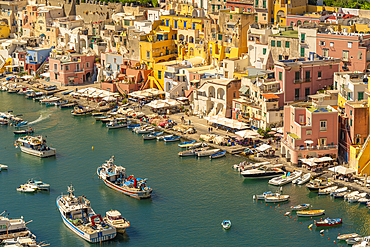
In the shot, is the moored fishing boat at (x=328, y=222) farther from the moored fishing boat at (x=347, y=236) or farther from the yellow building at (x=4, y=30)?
the yellow building at (x=4, y=30)

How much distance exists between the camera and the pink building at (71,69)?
374ft

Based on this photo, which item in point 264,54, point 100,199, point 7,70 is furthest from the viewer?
point 7,70

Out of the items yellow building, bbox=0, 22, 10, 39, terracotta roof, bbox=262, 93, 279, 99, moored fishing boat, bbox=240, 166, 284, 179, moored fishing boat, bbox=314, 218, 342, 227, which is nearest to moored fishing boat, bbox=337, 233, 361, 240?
moored fishing boat, bbox=314, 218, 342, 227

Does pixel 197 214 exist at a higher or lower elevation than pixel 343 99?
lower

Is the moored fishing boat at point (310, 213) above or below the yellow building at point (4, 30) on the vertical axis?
below

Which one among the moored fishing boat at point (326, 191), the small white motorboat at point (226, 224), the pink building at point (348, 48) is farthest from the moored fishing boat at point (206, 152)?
the pink building at point (348, 48)

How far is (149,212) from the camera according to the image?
65.9 meters

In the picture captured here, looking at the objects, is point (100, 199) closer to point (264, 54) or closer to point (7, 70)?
point (264, 54)

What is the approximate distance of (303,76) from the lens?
8531 cm

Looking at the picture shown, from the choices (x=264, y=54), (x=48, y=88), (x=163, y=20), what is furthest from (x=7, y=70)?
(x=264, y=54)

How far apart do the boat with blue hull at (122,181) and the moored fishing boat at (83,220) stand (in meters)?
5.95

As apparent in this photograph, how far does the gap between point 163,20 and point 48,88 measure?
71.8ft

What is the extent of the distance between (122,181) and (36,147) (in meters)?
15.9

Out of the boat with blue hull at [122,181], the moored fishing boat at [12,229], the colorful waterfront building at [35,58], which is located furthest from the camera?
the colorful waterfront building at [35,58]
